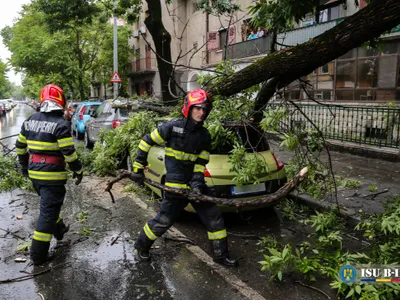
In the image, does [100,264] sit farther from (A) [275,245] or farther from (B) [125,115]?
(B) [125,115]

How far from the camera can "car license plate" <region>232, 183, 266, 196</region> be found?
4656mm

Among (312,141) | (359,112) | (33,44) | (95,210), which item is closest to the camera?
(312,141)

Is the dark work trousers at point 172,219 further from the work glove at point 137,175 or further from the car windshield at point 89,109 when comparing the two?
the car windshield at point 89,109

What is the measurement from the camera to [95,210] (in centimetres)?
571

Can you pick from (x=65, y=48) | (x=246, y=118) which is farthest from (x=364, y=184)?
(x=65, y=48)

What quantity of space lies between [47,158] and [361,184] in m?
5.84

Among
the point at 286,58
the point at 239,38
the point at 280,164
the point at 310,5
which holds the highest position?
→ the point at 239,38

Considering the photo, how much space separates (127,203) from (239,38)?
16.6 metres

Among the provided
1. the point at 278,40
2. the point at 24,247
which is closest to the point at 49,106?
the point at 24,247

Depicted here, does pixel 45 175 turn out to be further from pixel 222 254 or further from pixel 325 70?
pixel 325 70

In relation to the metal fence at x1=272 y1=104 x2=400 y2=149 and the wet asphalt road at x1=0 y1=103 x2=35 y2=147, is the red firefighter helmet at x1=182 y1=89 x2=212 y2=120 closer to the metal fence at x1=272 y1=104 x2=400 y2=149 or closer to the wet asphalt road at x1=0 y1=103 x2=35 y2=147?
the metal fence at x1=272 y1=104 x2=400 y2=149

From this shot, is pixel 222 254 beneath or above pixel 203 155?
beneath

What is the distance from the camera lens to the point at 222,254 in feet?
12.5

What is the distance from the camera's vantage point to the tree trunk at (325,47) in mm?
3646
